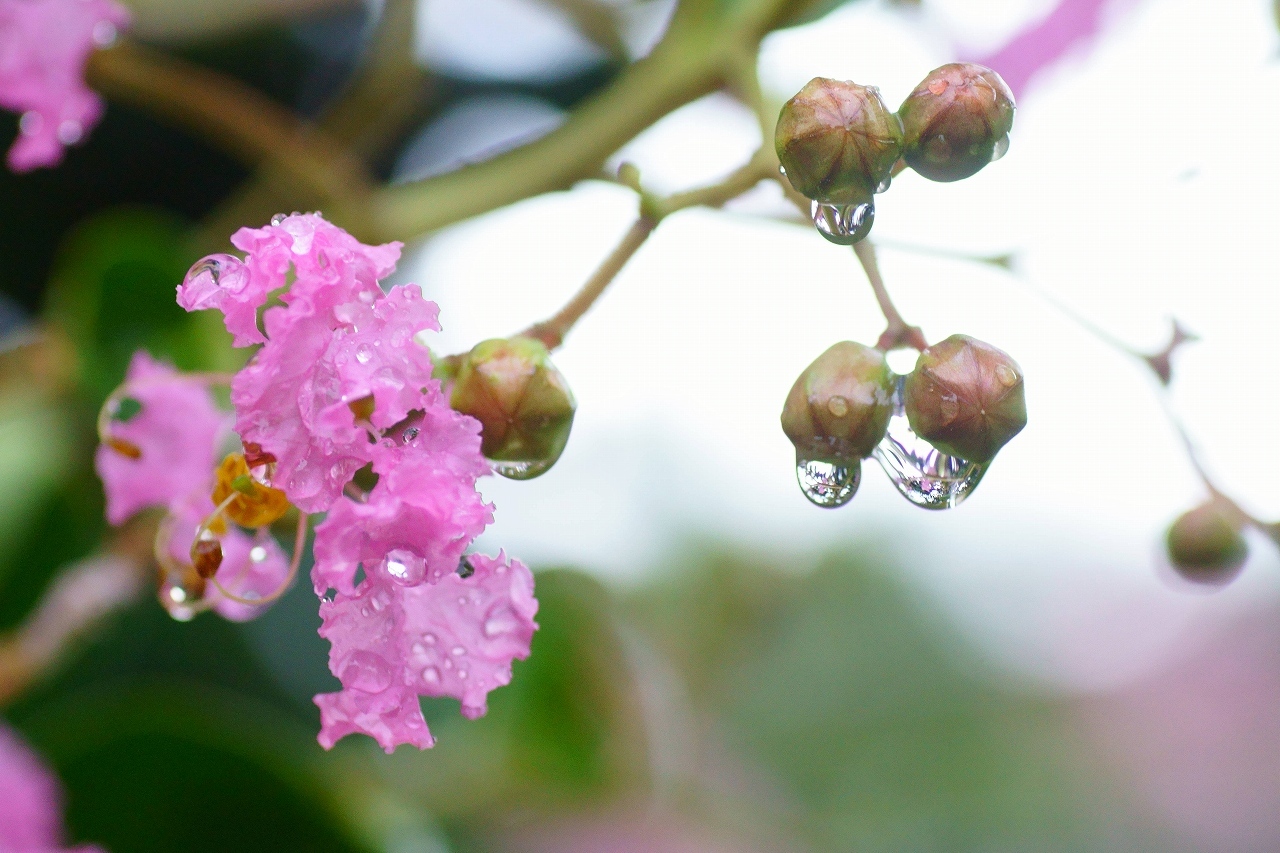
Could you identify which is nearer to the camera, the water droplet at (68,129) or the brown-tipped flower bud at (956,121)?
the brown-tipped flower bud at (956,121)

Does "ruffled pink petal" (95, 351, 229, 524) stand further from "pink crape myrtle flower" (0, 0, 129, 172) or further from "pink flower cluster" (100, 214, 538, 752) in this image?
"pink flower cluster" (100, 214, 538, 752)

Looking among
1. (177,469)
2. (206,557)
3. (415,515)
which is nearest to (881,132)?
(415,515)

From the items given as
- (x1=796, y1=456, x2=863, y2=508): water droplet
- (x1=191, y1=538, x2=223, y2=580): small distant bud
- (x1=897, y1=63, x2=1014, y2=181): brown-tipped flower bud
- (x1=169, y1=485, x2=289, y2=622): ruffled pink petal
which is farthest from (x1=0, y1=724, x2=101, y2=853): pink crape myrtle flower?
(x1=897, y1=63, x2=1014, y2=181): brown-tipped flower bud

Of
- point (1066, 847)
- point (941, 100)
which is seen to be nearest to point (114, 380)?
point (941, 100)

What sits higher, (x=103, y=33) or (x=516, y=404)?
(x=103, y=33)

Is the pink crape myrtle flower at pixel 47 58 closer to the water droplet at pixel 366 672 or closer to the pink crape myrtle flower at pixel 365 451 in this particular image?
the pink crape myrtle flower at pixel 365 451

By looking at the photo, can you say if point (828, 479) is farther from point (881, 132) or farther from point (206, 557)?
point (206, 557)

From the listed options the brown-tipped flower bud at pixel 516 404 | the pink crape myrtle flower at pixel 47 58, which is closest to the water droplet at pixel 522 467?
the brown-tipped flower bud at pixel 516 404
